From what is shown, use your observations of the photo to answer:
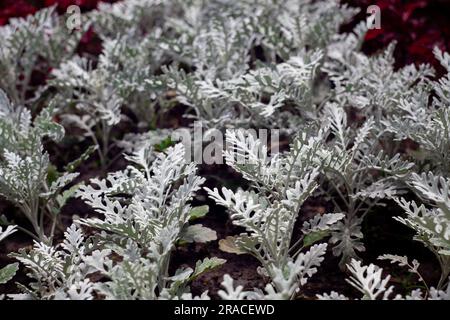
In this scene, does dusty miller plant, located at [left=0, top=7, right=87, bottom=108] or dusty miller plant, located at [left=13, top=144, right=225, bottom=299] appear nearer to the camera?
dusty miller plant, located at [left=13, top=144, right=225, bottom=299]

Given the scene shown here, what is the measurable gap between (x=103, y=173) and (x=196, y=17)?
958mm

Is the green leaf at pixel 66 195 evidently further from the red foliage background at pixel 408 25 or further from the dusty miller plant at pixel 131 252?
the red foliage background at pixel 408 25

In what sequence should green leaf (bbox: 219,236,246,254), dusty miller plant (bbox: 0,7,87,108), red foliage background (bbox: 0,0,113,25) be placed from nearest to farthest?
green leaf (bbox: 219,236,246,254)
dusty miller plant (bbox: 0,7,87,108)
red foliage background (bbox: 0,0,113,25)

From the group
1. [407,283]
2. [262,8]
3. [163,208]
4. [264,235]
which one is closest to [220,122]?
[163,208]

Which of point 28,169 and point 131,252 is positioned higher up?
point 28,169

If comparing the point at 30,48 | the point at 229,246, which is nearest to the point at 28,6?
the point at 30,48

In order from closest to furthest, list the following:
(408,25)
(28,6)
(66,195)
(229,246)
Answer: (229,246)
(66,195)
(408,25)
(28,6)

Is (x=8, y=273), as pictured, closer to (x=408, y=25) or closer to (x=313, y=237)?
(x=313, y=237)

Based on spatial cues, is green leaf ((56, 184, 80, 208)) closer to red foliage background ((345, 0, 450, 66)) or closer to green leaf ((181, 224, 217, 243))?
green leaf ((181, 224, 217, 243))

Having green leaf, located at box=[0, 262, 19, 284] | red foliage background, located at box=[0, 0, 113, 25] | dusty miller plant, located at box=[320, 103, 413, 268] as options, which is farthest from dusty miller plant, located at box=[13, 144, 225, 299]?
red foliage background, located at box=[0, 0, 113, 25]

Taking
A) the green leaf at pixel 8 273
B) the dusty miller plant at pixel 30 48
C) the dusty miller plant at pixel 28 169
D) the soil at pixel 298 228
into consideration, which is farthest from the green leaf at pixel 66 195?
the dusty miller plant at pixel 30 48

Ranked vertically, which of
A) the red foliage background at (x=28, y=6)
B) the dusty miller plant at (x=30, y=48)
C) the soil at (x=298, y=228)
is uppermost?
the red foliage background at (x=28, y=6)

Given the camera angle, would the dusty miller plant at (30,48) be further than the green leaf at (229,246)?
Yes

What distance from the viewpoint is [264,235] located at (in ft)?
5.24
